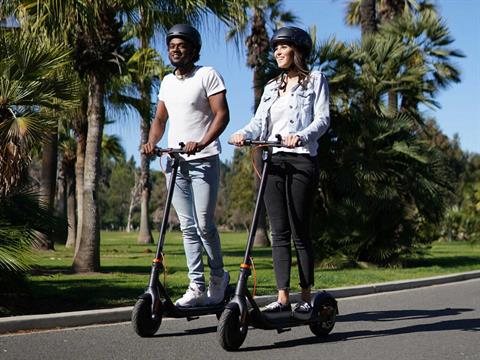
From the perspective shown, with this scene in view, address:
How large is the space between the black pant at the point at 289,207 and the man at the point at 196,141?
1.72ft

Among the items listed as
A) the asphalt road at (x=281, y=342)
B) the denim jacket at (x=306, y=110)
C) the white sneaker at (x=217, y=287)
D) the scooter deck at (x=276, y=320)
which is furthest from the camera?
the white sneaker at (x=217, y=287)

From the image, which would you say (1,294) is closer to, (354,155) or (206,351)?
(206,351)

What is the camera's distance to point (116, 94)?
19375mm

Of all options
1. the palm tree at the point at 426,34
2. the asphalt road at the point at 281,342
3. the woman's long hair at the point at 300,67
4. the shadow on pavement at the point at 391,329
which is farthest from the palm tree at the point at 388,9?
the woman's long hair at the point at 300,67

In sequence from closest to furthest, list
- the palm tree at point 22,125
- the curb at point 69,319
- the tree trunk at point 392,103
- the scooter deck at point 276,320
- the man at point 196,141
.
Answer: the scooter deck at point 276,320 < the man at point 196,141 < the curb at point 69,319 < the palm tree at point 22,125 < the tree trunk at point 392,103

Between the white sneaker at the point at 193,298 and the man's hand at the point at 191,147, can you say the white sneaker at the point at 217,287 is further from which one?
the man's hand at the point at 191,147

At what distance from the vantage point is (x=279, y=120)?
575 centimetres

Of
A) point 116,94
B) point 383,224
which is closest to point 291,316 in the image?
point 383,224

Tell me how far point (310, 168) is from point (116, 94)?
14323 millimetres

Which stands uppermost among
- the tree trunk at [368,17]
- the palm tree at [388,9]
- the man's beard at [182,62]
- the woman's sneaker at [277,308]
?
the palm tree at [388,9]

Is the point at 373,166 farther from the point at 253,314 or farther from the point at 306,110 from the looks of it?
the point at 253,314

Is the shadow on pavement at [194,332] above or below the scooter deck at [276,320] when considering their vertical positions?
below

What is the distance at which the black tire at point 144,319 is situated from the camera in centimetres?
536

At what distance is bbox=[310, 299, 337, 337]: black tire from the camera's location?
18.6 ft
